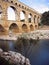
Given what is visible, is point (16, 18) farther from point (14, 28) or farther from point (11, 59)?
point (11, 59)

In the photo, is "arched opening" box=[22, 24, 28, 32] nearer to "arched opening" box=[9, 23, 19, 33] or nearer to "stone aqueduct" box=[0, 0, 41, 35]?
"stone aqueduct" box=[0, 0, 41, 35]

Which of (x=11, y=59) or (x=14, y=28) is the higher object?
(x=11, y=59)

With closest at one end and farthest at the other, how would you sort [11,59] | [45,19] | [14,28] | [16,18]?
[11,59] → [14,28] → [16,18] → [45,19]

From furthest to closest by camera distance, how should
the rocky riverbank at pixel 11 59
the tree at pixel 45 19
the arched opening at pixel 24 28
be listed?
the tree at pixel 45 19
the arched opening at pixel 24 28
the rocky riverbank at pixel 11 59

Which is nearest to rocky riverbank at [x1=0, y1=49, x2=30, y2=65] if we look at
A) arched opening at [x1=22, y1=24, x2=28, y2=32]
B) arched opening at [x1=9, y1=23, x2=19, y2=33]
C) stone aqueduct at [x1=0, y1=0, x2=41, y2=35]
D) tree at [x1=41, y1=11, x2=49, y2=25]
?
stone aqueduct at [x1=0, y1=0, x2=41, y2=35]

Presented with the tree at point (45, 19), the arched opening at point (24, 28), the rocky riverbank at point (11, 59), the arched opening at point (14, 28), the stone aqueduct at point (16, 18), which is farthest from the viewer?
the tree at point (45, 19)

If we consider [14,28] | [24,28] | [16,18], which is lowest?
[24,28]

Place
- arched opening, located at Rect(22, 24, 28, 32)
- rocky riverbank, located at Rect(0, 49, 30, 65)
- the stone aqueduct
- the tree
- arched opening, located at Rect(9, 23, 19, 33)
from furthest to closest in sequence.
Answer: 1. the tree
2. arched opening, located at Rect(22, 24, 28, 32)
3. arched opening, located at Rect(9, 23, 19, 33)
4. the stone aqueduct
5. rocky riverbank, located at Rect(0, 49, 30, 65)

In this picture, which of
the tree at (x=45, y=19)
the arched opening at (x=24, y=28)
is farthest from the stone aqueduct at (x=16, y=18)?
the tree at (x=45, y=19)

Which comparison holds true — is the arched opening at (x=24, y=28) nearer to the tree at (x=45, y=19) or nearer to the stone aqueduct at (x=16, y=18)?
the stone aqueduct at (x=16, y=18)

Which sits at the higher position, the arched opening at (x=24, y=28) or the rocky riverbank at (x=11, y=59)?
the rocky riverbank at (x=11, y=59)

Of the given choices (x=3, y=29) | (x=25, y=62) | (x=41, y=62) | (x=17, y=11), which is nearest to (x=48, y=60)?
(x=41, y=62)

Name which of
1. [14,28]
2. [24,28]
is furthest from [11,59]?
[24,28]

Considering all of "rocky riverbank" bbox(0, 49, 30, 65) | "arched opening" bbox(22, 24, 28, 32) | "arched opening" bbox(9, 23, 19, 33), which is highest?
"rocky riverbank" bbox(0, 49, 30, 65)
